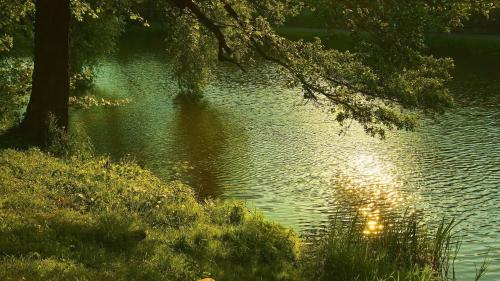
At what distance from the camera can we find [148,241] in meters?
10.8

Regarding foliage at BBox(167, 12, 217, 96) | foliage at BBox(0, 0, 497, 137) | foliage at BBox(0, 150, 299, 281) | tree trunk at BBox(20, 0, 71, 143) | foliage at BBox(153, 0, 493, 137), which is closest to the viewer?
foliage at BBox(0, 150, 299, 281)

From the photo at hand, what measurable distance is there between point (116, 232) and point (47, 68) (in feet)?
30.3

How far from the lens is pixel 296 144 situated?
28344 mm

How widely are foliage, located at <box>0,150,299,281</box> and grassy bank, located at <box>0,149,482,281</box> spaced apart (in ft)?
0.07

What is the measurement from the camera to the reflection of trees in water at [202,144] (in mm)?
22677

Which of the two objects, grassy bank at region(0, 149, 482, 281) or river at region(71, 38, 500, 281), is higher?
grassy bank at region(0, 149, 482, 281)

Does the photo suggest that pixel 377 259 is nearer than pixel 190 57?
Yes

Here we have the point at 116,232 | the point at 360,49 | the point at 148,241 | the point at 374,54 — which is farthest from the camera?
the point at 360,49

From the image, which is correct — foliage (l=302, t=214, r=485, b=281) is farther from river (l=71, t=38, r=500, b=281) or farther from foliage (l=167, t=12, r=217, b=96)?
foliage (l=167, t=12, r=217, b=96)

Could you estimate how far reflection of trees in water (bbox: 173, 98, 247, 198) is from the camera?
2268 centimetres

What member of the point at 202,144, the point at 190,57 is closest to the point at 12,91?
the point at 202,144

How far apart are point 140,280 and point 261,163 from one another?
53.4ft

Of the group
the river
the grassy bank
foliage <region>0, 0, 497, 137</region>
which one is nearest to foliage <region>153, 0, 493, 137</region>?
foliage <region>0, 0, 497, 137</region>

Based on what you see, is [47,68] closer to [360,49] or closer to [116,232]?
[116,232]
